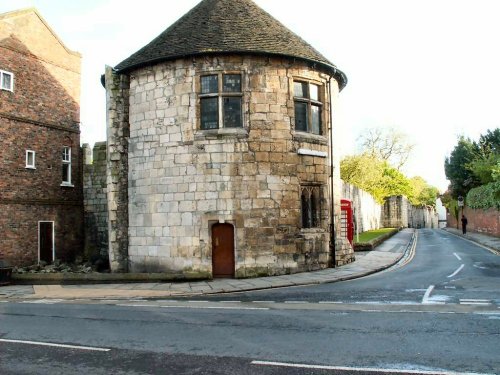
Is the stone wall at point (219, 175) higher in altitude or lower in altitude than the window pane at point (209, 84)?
lower

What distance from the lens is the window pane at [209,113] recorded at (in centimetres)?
1847

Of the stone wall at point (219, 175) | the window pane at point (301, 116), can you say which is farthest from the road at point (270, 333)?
the window pane at point (301, 116)

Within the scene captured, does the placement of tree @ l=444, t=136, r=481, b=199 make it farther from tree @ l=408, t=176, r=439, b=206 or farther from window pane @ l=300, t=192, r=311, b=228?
tree @ l=408, t=176, r=439, b=206

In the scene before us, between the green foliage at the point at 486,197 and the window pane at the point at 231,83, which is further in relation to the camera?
the green foliage at the point at 486,197

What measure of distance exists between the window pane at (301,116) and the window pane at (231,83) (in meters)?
2.46

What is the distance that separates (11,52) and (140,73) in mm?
7212

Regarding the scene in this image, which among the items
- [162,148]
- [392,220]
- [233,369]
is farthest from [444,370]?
[392,220]

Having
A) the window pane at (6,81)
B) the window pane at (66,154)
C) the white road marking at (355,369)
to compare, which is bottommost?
the white road marking at (355,369)

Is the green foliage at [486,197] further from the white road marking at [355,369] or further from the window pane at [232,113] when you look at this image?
the white road marking at [355,369]

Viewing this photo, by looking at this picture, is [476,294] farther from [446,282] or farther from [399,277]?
[399,277]

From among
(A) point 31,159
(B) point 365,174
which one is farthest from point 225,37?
(B) point 365,174

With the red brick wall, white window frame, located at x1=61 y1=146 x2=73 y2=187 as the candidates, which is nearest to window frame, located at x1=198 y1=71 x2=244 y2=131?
the red brick wall

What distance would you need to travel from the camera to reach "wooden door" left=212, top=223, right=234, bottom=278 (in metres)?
18.1

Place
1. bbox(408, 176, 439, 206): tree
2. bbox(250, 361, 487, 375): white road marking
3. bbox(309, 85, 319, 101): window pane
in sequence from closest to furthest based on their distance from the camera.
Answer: bbox(250, 361, 487, 375): white road marking → bbox(309, 85, 319, 101): window pane → bbox(408, 176, 439, 206): tree
